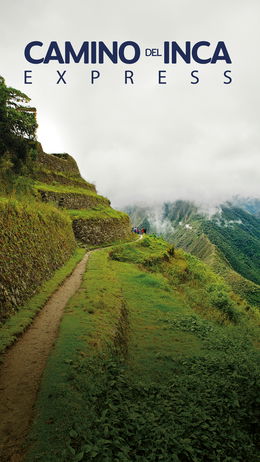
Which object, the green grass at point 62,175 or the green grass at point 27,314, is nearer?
the green grass at point 27,314

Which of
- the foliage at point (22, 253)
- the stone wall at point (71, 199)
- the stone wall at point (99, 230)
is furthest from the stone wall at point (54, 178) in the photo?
the foliage at point (22, 253)

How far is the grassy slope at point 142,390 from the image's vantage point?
5.75 meters

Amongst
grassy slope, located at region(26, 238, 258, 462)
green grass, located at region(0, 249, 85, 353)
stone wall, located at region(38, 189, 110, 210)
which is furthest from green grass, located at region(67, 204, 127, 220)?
grassy slope, located at region(26, 238, 258, 462)

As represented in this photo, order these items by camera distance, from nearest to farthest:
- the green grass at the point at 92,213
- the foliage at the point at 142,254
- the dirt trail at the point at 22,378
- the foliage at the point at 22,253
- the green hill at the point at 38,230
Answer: the dirt trail at the point at 22,378 < the foliage at the point at 22,253 < the green hill at the point at 38,230 < the foliage at the point at 142,254 < the green grass at the point at 92,213

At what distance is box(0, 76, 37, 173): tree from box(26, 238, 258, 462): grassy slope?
15103 millimetres

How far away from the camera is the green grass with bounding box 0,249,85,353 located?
378 inches

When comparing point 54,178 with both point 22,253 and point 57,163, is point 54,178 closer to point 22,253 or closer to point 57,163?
point 57,163

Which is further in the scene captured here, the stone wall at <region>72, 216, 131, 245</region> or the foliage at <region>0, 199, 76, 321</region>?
the stone wall at <region>72, 216, 131, 245</region>

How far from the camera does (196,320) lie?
1608 cm

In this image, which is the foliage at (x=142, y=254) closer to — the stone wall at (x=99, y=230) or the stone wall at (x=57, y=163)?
the stone wall at (x=99, y=230)

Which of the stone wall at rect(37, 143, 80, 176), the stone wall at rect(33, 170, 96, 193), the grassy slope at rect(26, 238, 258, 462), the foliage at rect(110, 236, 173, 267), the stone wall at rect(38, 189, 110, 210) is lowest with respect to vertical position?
the foliage at rect(110, 236, 173, 267)

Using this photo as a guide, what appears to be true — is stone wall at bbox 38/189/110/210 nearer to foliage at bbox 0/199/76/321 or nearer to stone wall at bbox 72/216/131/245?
stone wall at bbox 72/216/131/245

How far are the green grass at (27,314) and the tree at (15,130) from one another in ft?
39.0

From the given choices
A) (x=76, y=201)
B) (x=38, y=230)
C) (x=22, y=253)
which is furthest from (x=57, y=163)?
(x=22, y=253)
